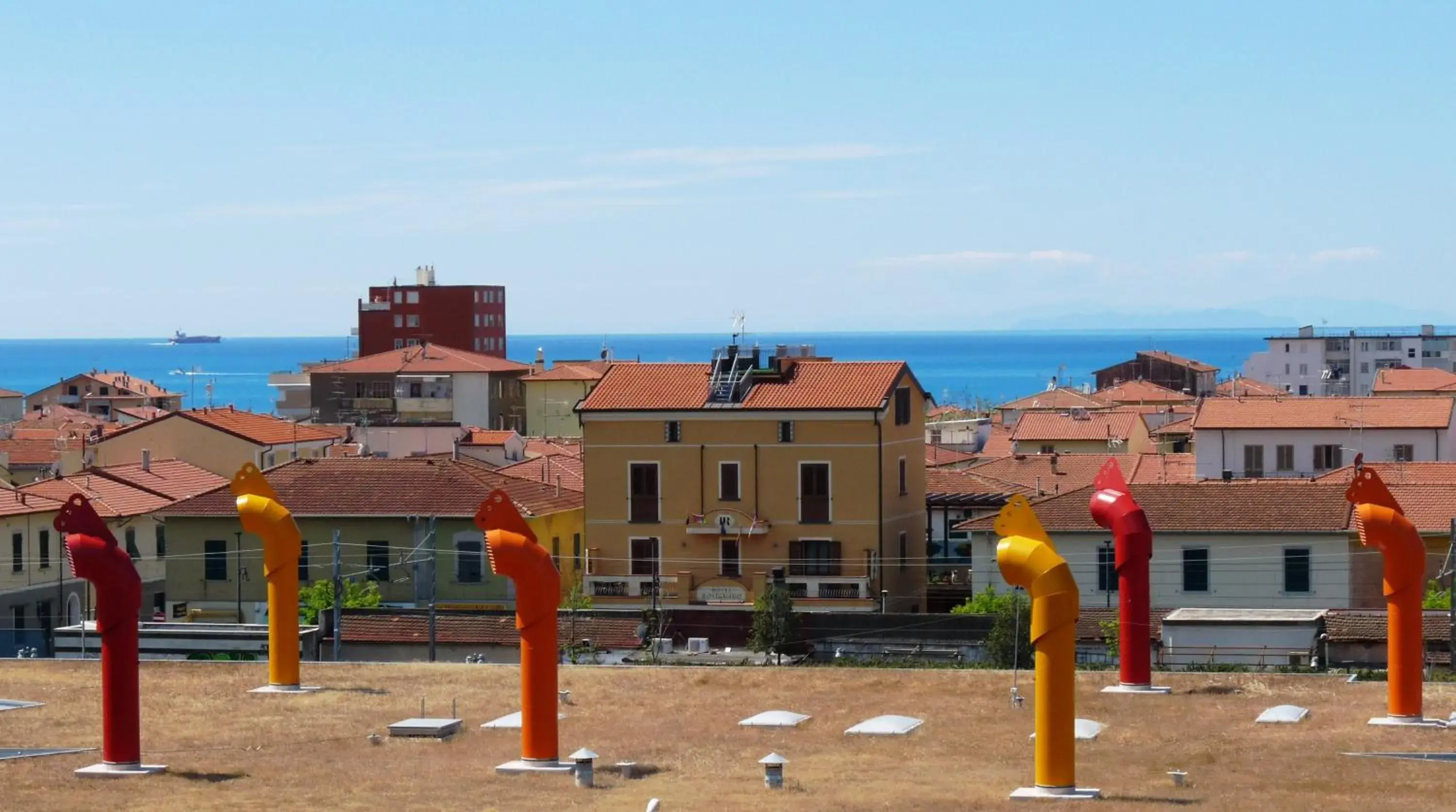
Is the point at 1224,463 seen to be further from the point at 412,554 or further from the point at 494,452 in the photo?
the point at 412,554

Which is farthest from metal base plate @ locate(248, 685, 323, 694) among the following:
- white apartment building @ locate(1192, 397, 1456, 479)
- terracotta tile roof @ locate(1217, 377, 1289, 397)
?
terracotta tile roof @ locate(1217, 377, 1289, 397)

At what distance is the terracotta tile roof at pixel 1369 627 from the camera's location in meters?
48.9

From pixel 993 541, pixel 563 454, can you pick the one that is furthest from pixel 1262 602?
pixel 563 454

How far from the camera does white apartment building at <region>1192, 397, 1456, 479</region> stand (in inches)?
3260

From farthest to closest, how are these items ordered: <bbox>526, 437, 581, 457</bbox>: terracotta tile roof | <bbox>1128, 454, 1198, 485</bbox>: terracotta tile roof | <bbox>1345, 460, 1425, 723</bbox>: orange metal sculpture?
<bbox>526, 437, 581, 457</bbox>: terracotta tile roof
<bbox>1128, 454, 1198, 485</bbox>: terracotta tile roof
<bbox>1345, 460, 1425, 723</bbox>: orange metal sculpture

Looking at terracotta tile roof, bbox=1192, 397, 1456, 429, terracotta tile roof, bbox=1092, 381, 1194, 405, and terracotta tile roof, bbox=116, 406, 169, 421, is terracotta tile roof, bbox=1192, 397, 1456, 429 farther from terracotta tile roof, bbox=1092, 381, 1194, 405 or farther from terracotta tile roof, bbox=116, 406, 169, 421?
terracotta tile roof, bbox=116, 406, 169, 421

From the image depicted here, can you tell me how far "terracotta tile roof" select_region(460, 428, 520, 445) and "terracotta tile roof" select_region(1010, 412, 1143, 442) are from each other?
26031mm

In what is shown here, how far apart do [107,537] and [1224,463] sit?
6035 cm

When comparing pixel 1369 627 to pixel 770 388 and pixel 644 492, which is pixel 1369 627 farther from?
pixel 644 492

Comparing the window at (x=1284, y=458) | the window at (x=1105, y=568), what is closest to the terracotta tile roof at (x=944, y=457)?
the window at (x=1284, y=458)

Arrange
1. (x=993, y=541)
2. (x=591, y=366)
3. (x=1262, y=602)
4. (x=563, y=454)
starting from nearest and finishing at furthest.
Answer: (x=1262, y=602) < (x=993, y=541) < (x=563, y=454) < (x=591, y=366)

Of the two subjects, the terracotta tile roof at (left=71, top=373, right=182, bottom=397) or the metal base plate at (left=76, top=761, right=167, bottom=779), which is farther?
the terracotta tile roof at (left=71, top=373, right=182, bottom=397)

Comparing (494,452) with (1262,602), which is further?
(494,452)

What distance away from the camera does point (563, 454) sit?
82.5 metres
